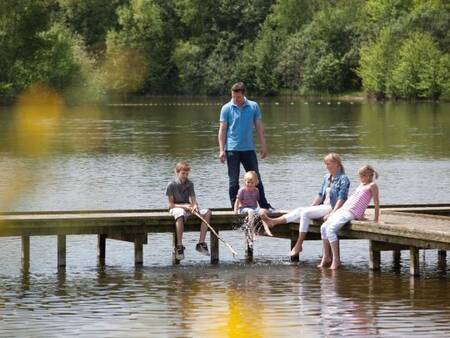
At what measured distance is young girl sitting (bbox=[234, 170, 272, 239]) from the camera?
1616cm

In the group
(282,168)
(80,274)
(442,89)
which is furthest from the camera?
(442,89)

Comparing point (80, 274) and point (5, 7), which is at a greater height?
point (5, 7)

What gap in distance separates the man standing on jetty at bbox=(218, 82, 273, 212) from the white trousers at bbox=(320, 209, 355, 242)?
4.88 feet

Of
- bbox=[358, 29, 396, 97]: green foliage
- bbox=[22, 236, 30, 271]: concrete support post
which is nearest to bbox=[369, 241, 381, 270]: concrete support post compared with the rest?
bbox=[22, 236, 30, 271]: concrete support post

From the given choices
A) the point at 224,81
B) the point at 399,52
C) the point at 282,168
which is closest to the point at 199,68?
the point at 224,81

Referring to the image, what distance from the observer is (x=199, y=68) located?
119 metres

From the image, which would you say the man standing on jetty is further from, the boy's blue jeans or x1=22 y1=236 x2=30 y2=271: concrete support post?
x1=22 y1=236 x2=30 y2=271: concrete support post

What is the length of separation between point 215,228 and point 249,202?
56 centimetres

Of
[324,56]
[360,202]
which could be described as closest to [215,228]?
[360,202]

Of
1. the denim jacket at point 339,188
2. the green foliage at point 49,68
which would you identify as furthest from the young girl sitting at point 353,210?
the green foliage at point 49,68

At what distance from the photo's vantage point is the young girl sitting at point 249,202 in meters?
16.2

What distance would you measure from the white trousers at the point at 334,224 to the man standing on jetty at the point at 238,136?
1487 millimetres

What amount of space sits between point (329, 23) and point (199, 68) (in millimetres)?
18989

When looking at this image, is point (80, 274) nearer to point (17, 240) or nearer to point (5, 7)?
point (17, 240)
